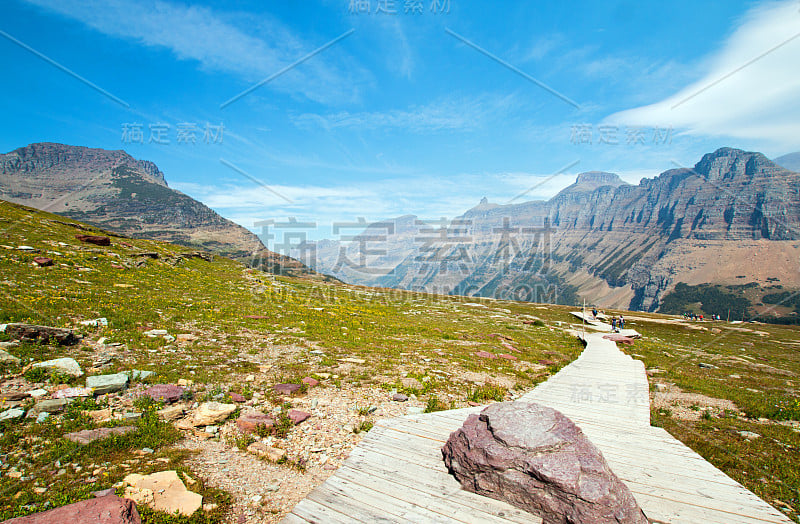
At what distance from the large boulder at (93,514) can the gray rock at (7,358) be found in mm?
8406

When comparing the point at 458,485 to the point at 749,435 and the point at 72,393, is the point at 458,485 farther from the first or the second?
the point at 749,435

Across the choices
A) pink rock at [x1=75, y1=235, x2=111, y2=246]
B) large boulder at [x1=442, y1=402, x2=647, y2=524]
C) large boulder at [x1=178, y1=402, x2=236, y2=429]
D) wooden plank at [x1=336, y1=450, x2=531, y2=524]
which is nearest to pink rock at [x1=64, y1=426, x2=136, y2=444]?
large boulder at [x1=178, y1=402, x2=236, y2=429]

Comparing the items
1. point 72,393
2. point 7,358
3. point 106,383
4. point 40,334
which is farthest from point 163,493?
point 40,334

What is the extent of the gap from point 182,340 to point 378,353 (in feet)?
32.7

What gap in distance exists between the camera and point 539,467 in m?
6.55

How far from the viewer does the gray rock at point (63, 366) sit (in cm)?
1065

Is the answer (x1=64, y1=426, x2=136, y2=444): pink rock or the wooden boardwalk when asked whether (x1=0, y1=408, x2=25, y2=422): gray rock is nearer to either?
(x1=64, y1=426, x2=136, y2=444): pink rock

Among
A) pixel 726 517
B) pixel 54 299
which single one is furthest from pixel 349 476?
pixel 54 299

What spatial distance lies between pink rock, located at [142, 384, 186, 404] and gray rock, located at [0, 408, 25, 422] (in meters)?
2.61

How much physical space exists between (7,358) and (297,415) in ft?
31.4

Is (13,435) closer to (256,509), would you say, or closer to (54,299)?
(256,509)

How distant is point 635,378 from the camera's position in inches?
687

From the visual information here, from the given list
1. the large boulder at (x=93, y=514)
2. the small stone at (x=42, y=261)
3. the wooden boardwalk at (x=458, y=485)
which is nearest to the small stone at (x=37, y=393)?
the large boulder at (x=93, y=514)

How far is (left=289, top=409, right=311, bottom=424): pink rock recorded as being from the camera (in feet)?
33.9
